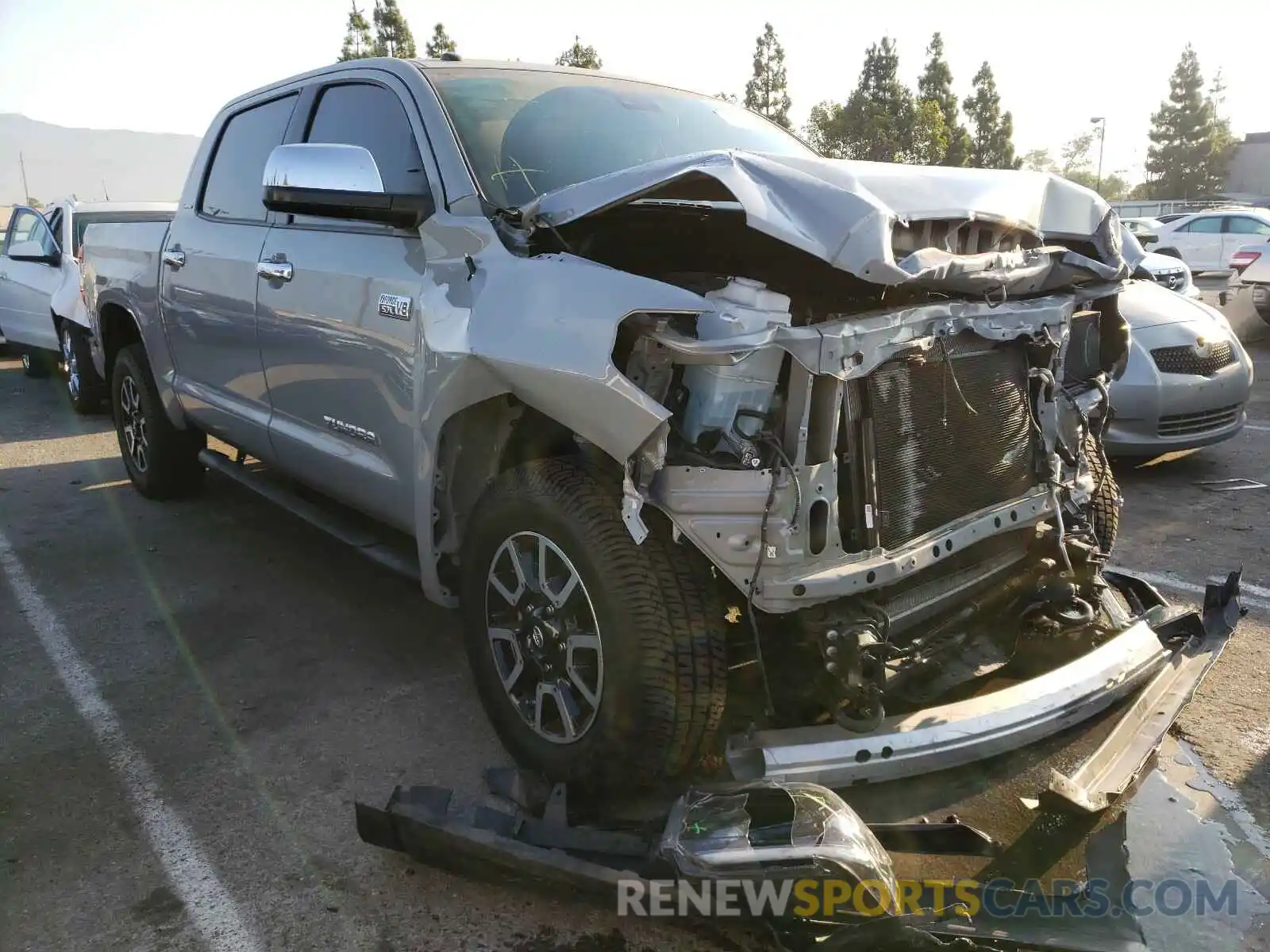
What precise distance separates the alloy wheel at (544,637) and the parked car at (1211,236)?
1778 cm

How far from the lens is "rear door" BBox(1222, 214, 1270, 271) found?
1709 centimetres

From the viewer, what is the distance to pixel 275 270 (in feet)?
12.8

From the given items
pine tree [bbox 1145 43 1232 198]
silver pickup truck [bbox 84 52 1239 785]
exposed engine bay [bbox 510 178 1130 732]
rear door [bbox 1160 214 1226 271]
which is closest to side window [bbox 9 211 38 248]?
silver pickup truck [bbox 84 52 1239 785]

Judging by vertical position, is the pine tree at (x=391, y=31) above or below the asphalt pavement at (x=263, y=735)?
above

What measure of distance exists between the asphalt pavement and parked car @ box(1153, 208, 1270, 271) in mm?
13949

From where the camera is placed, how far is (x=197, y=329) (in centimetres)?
471

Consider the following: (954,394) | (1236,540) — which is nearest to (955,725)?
(954,394)

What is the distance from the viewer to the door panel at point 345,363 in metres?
3.21

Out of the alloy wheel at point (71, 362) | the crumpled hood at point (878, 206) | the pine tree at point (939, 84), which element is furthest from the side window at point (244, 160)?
the pine tree at point (939, 84)

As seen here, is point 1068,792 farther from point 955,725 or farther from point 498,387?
point 498,387

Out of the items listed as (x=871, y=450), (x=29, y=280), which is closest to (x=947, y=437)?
(x=871, y=450)

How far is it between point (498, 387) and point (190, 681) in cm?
192

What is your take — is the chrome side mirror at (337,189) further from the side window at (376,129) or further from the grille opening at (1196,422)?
the grille opening at (1196,422)

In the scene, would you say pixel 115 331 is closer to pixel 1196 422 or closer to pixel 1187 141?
pixel 1196 422
